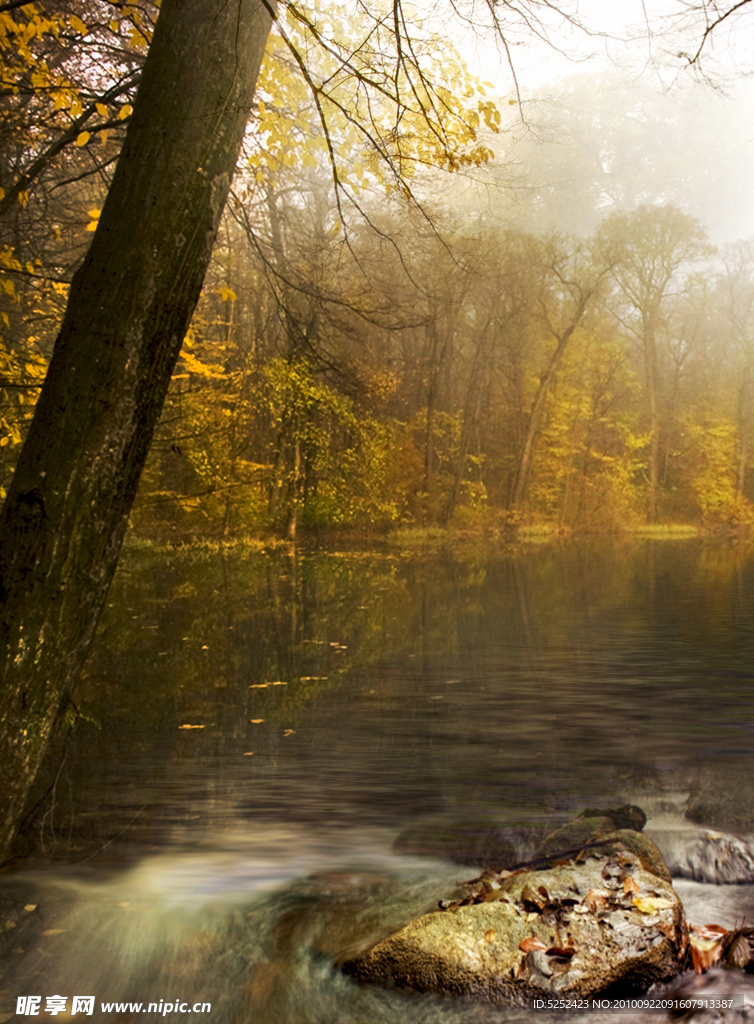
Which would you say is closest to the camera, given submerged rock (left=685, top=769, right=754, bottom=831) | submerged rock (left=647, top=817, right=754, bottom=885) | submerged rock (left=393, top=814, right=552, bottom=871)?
submerged rock (left=647, top=817, right=754, bottom=885)

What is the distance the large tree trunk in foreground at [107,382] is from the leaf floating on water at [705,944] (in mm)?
2283

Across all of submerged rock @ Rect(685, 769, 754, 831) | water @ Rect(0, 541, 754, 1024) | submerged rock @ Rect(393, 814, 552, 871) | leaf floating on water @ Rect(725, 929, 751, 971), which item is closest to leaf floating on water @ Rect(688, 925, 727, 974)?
leaf floating on water @ Rect(725, 929, 751, 971)

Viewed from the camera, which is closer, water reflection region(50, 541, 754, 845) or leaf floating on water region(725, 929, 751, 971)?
leaf floating on water region(725, 929, 751, 971)

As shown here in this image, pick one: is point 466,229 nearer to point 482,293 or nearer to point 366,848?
point 482,293

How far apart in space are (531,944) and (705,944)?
2.22 feet

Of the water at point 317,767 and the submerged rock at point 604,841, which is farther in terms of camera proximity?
the submerged rock at point 604,841

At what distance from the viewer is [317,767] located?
463 cm

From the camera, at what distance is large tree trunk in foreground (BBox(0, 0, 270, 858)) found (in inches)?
97.5

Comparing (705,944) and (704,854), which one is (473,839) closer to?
(704,854)

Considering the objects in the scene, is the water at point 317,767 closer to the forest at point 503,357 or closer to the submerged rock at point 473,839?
the submerged rock at point 473,839

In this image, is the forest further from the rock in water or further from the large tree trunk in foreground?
the rock in water

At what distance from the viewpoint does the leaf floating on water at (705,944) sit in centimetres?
268

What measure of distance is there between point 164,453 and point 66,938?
42.6 feet

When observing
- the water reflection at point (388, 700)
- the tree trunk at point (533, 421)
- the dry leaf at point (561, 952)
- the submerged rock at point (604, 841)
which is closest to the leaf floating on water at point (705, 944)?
the submerged rock at point (604, 841)
